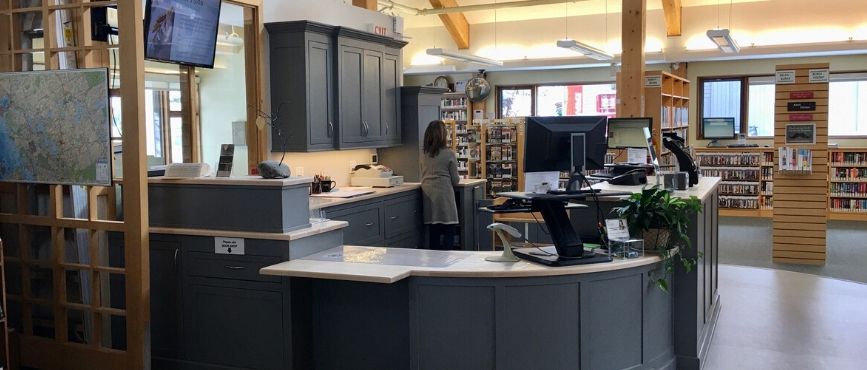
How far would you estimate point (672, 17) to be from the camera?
14.0 meters

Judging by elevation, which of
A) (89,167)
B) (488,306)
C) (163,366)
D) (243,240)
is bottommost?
(163,366)

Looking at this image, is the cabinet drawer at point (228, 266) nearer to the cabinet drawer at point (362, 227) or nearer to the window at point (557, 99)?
the cabinet drawer at point (362, 227)

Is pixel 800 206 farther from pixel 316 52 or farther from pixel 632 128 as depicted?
pixel 316 52

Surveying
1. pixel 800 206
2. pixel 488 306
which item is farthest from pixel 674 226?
pixel 800 206

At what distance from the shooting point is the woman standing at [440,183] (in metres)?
7.79

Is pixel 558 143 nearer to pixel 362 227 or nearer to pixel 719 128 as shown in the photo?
pixel 362 227

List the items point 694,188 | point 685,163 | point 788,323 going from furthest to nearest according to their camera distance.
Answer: point 788,323 < point 685,163 < point 694,188

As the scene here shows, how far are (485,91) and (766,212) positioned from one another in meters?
5.63

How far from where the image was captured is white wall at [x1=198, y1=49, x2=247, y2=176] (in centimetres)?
664

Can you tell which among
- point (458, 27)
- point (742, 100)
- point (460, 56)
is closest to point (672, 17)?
point (742, 100)

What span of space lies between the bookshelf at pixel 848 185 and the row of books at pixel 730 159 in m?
1.19

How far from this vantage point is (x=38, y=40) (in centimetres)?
505

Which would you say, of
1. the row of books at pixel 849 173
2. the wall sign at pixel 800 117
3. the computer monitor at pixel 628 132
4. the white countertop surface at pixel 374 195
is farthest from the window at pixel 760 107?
the computer monitor at pixel 628 132

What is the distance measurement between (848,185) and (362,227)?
9.76m
